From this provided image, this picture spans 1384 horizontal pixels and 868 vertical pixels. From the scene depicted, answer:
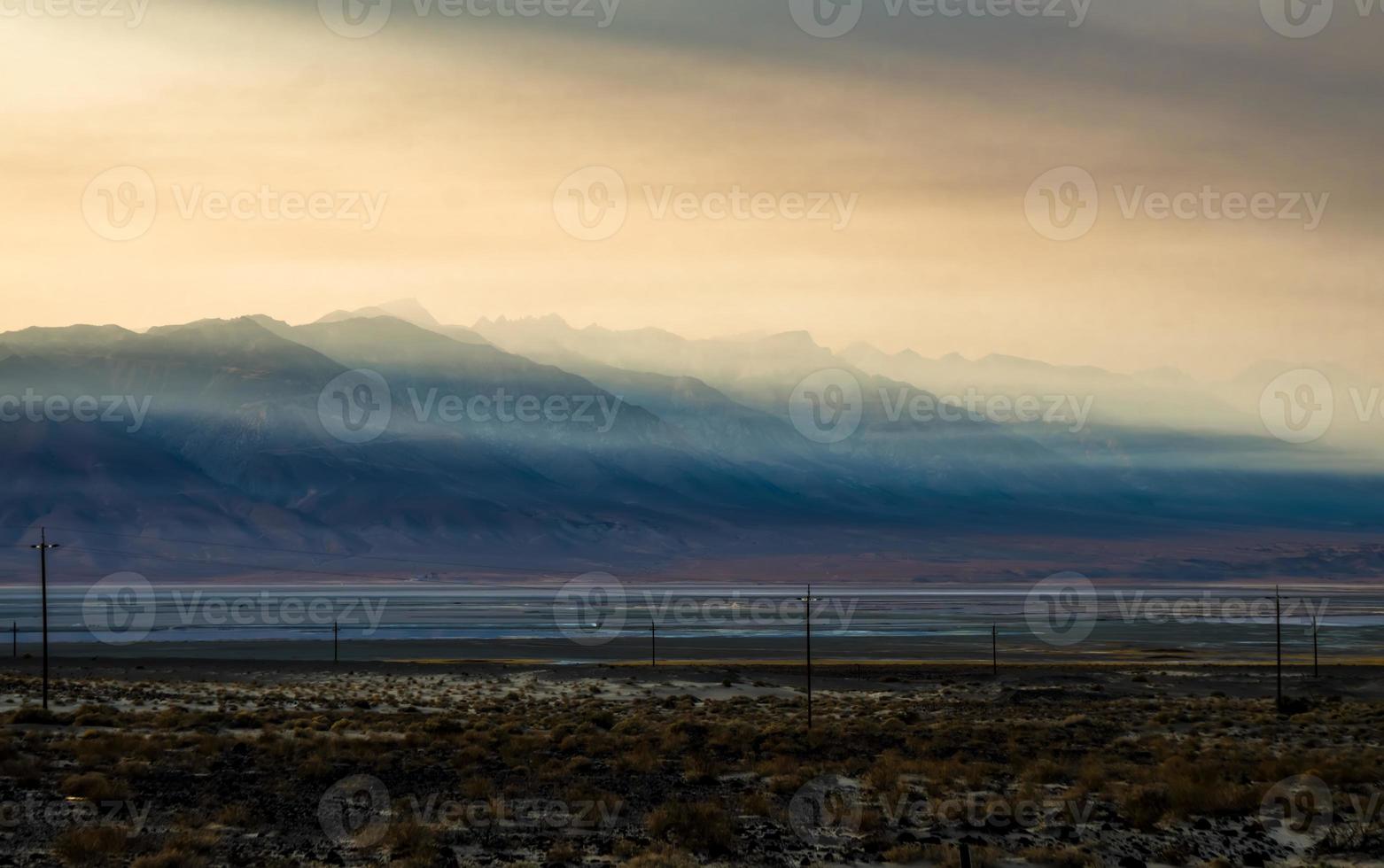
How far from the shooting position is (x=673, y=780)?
2973cm

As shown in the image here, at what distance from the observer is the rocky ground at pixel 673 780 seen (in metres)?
21.9

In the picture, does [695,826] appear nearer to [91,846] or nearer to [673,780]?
[673,780]

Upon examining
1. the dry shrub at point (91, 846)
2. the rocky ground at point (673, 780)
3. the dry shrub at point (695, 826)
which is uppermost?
the dry shrub at point (91, 846)

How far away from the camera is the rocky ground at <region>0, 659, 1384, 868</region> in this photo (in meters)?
21.9

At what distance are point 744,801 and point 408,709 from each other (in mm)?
22196

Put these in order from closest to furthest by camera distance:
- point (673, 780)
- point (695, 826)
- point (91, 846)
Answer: point (91, 846) < point (695, 826) < point (673, 780)

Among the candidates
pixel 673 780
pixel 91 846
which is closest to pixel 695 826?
pixel 673 780

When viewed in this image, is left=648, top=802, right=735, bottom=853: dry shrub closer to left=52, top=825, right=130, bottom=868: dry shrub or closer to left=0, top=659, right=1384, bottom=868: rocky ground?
left=0, top=659, right=1384, bottom=868: rocky ground

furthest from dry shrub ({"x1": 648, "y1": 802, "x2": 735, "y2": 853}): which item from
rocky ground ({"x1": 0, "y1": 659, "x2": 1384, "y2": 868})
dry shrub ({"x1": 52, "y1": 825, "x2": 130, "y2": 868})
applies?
dry shrub ({"x1": 52, "y1": 825, "x2": 130, "y2": 868})

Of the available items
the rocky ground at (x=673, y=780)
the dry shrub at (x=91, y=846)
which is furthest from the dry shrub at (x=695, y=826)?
the dry shrub at (x=91, y=846)

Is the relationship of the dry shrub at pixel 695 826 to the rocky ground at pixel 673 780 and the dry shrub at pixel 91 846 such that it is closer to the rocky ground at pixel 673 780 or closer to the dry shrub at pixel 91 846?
the rocky ground at pixel 673 780

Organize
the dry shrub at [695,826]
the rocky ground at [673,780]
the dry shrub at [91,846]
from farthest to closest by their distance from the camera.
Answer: the dry shrub at [695,826] < the rocky ground at [673,780] < the dry shrub at [91,846]

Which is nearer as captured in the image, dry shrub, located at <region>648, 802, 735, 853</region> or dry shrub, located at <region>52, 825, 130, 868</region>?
dry shrub, located at <region>52, 825, 130, 868</region>

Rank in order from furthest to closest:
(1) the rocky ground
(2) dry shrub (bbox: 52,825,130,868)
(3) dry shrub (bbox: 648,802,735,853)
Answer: (3) dry shrub (bbox: 648,802,735,853) → (1) the rocky ground → (2) dry shrub (bbox: 52,825,130,868)
